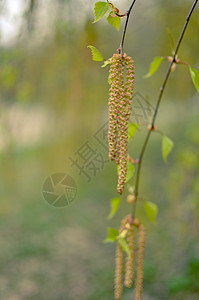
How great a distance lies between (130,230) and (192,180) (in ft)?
7.85

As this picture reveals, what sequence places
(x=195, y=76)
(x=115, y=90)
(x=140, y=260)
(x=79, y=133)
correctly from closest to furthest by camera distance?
(x=115, y=90), (x=195, y=76), (x=140, y=260), (x=79, y=133)

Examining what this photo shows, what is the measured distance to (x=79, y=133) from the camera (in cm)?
357

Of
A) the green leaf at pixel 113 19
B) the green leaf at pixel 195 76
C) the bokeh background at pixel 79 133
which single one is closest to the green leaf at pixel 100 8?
the green leaf at pixel 113 19

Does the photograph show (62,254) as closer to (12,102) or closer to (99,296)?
(99,296)

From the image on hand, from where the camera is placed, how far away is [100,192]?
5.87m

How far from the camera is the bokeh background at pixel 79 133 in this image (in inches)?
91.4

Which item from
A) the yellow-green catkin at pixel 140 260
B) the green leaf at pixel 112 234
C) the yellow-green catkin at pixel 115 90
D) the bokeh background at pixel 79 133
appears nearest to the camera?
the yellow-green catkin at pixel 115 90

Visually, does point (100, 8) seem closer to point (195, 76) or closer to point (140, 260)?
point (195, 76)

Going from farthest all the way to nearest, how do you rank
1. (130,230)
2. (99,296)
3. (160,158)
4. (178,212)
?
(160,158) → (178,212) → (99,296) → (130,230)

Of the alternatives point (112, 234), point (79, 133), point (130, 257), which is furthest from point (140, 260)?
point (79, 133)

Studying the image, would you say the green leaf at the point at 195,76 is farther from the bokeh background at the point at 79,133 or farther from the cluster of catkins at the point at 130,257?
the bokeh background at the point at 79,133

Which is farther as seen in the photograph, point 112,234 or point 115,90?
point 112,234

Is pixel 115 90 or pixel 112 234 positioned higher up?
pixel 115 90

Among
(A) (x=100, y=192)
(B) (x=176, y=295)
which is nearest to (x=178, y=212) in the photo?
(B) (x=176, y=295)
